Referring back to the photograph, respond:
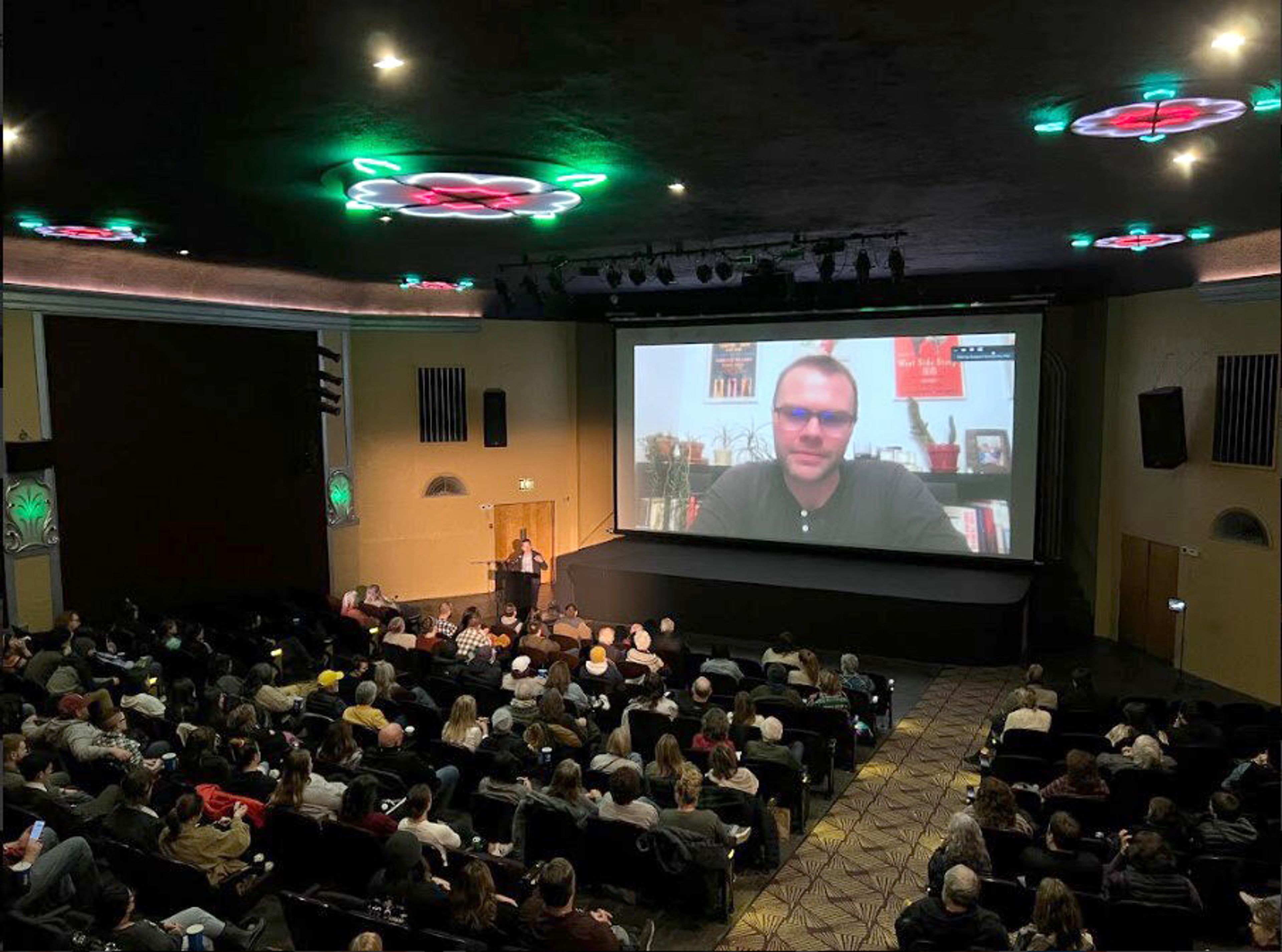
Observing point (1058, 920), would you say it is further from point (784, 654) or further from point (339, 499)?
point (339, 499)

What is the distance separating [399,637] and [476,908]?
20.6 feet

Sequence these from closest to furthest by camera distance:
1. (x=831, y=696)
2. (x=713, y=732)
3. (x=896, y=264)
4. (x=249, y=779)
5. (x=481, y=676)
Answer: (x=249, y=779) < (x=713, y=732) < (x=831, y=696) < (x=481, y=676) < (x=896, y=264)

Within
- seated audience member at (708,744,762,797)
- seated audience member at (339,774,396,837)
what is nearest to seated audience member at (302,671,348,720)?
seated audience member at (339,774,396,837)

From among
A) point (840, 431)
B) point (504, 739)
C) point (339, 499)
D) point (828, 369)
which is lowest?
point (504, 739)

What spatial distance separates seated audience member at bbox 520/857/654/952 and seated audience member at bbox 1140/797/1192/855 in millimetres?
2998

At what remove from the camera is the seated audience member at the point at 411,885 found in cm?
416

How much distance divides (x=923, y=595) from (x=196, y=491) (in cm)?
930

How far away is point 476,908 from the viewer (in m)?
4.03

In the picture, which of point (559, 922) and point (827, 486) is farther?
point (827, 486)

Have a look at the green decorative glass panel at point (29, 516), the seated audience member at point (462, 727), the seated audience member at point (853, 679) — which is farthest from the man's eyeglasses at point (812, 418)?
the green decorative glass panel at point (29, 516)

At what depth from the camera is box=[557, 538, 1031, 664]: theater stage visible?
1135 cm

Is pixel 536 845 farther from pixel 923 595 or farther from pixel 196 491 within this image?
pixel 196 491

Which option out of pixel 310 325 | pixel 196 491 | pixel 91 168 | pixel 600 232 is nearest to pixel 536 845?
pixel 91 168

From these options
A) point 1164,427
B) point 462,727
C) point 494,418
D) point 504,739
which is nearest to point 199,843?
point 462,727
